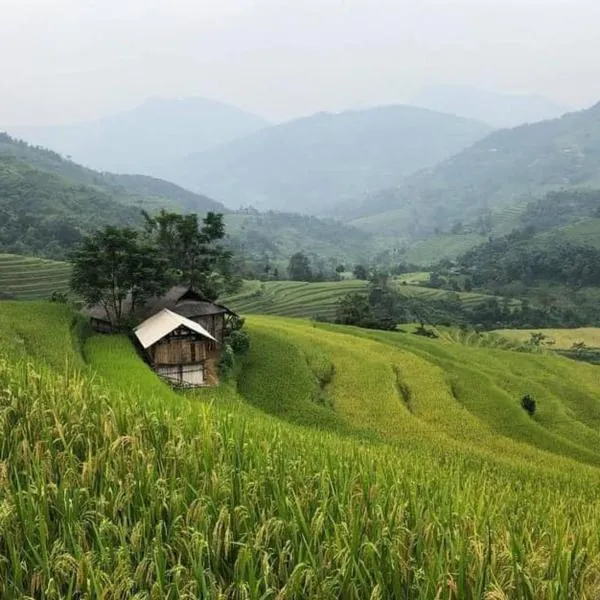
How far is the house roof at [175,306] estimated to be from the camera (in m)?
34.4

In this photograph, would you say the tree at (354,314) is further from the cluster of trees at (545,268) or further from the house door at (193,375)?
the cluster of trees at (545,268)

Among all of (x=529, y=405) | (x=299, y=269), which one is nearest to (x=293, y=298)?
(x=299, y=269)

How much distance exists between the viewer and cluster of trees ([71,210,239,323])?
3250 cm

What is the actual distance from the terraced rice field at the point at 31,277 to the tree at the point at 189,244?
44879mm

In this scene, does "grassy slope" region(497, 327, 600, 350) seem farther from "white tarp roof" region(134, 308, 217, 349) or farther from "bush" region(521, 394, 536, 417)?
"white tarp roof" region(134, 308, 217, 349)

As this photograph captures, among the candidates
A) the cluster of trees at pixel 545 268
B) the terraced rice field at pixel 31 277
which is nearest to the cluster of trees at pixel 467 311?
the cluster of trees at pixel 545 268

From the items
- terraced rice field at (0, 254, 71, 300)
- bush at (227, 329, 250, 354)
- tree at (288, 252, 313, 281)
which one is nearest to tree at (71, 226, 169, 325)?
bush at (227, 329, 250, 354)

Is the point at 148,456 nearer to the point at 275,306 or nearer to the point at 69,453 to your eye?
the point at 69,453

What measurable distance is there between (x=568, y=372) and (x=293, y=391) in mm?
26690

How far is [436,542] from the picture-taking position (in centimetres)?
689

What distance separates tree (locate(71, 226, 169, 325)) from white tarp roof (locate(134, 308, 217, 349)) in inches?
83.6

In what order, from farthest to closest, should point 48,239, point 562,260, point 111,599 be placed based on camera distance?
point 562,260 < point 48,239 < point 111,599

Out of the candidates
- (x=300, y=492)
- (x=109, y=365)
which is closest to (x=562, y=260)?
(x=109, y=365)

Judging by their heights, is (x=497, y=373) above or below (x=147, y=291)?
below
